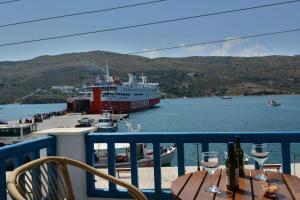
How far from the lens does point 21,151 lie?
3.47 metres

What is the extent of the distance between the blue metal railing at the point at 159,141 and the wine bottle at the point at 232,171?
1245 mm

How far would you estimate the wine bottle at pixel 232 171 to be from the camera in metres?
2.34

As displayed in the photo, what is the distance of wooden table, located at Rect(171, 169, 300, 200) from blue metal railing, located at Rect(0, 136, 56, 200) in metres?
1.46

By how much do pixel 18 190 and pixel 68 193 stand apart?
742 mm

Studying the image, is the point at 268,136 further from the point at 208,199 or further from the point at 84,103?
the point at 84,103

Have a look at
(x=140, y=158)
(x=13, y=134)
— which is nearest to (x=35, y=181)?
(x=140, y=158)

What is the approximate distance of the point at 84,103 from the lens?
3728 inches

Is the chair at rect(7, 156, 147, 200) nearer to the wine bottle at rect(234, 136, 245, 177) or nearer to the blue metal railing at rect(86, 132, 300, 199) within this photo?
the wine bottle at rect(234, 136, 245, 177)

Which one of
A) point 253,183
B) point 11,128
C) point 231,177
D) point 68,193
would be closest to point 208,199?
point 231,177

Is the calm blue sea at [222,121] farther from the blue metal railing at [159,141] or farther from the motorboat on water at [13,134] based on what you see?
the motorboat on water at [13,134]

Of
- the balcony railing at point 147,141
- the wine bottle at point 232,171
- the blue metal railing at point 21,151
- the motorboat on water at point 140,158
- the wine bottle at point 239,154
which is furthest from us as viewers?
the motorboat on water at point 140,158

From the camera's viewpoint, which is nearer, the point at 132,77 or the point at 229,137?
the point at 229,137

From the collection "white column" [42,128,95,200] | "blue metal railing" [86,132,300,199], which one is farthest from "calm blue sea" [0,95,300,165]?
"white column" [42,128,95,200]

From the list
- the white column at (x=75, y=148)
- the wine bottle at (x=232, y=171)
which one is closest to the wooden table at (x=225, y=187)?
the wine bottle at (x=232, y=171)
